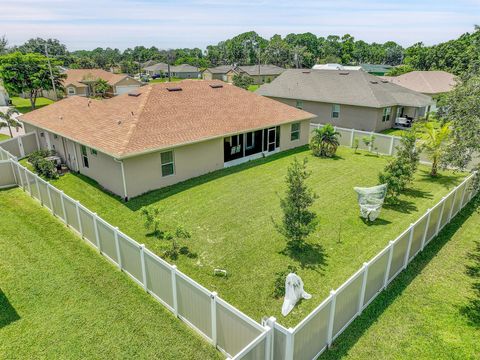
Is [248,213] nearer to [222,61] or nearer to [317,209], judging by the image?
[317,209]

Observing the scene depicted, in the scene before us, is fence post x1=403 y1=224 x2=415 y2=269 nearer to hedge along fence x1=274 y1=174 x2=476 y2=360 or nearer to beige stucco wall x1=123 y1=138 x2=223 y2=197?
hedge along fence x1=274 y1=174 x2=476 y2=360

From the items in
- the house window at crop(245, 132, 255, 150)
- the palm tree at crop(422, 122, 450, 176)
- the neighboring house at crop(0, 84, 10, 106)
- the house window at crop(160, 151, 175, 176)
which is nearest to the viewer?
the house window at crop(160, 151, 175, 176)

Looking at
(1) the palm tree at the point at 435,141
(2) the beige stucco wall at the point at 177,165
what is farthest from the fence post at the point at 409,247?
(2) the beige stucco wall at the point at 177,165

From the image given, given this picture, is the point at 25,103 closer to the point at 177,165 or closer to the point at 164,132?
the point at 164,132

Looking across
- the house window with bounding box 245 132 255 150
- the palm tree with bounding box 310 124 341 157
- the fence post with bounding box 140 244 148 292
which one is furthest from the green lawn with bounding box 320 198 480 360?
the house window with bounding box 245 132 255 150

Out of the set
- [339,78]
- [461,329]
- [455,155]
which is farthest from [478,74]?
[339,78]

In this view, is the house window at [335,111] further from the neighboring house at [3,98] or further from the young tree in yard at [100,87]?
the neighboring house at [3,98]
